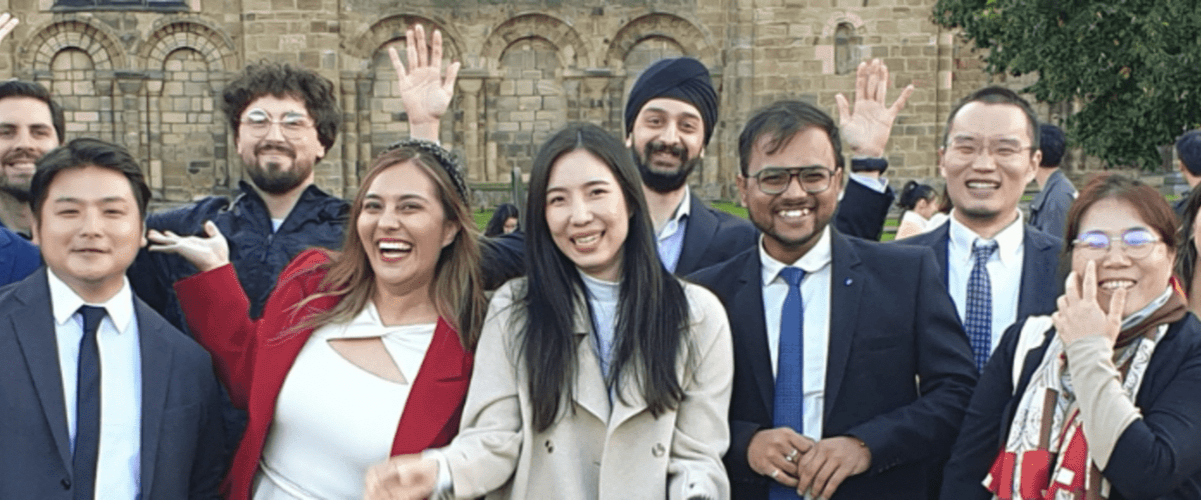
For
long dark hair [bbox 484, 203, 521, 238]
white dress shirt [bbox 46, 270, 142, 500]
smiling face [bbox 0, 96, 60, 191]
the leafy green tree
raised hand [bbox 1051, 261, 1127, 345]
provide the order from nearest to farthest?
raised hand [bbox 1051, 261, 1127, 345] < white dress shirt [bbox 46, 270, 142, 500] < smiling face [bbox 0, 96, 60, 191] < long dark hair [bbox 484, 203, 521, 238] < the leafy green tree

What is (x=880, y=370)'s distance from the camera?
11.7ft

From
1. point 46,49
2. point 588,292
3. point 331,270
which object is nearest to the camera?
point 588,292

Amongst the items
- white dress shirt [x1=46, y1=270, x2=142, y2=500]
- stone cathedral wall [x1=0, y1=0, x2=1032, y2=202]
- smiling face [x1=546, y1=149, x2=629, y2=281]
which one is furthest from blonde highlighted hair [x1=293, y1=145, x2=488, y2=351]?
stone cathedral wall [x1=0, y1=0, x2=1032, y2=202]

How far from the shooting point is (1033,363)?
327 cm

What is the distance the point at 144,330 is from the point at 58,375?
263 mm

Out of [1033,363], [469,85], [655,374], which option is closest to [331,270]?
[655,374]

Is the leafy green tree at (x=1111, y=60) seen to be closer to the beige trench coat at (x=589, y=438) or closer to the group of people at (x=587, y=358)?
the group of people at (x=587, y=358)

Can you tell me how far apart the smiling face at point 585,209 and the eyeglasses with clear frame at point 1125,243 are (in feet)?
4.08

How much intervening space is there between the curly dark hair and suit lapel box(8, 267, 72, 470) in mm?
1208

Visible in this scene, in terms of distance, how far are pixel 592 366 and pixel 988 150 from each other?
5.80 feet

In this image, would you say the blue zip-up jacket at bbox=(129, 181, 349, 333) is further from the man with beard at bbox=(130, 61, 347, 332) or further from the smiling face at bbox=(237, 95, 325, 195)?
the smiling face at bbox=(237, 95, 325, 195)

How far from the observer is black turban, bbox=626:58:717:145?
445 centimetres

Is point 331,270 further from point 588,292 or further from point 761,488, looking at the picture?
point 761,488

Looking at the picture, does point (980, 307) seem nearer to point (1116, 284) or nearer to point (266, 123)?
point (1116, 284)
